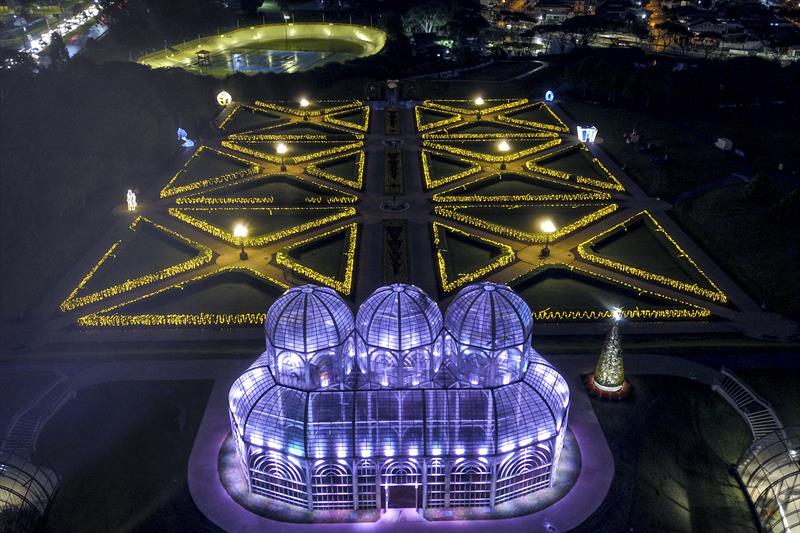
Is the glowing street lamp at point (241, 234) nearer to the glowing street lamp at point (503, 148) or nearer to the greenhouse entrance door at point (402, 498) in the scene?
the greenhouse entrance door at point (402, 498)

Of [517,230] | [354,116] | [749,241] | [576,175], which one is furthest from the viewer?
[354,116]

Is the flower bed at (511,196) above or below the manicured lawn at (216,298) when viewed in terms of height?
below

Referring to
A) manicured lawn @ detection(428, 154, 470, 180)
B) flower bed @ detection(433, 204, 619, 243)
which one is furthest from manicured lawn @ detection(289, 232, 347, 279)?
manicured lawn @ detection(428, 154, 470, 180)

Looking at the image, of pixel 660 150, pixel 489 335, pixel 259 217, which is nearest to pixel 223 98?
pixel 259 217

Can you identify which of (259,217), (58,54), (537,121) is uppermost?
(58,54)

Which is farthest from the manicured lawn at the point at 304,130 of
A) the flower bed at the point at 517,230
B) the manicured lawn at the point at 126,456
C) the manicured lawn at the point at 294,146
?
the manicured lawn at the point at 126,456

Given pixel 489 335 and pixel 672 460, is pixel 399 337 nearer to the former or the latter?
pixel 489 335

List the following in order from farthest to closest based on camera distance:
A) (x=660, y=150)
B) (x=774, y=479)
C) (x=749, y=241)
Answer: (x=660, y=150) → (x=749, y=241) → (x=774, y=479)

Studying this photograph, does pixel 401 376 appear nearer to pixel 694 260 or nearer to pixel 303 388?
pixel 303 388
